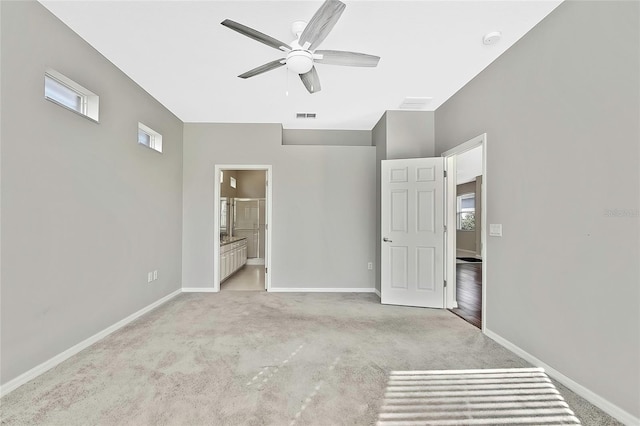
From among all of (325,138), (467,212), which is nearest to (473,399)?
(325,138)

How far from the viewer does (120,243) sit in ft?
10.2

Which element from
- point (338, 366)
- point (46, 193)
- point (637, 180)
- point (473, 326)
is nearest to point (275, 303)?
point (338, 366)

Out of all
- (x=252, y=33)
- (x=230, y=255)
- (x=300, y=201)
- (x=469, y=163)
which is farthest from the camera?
(x=469, y=163)

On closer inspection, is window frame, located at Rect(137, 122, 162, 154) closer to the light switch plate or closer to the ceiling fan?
the ceiling fan

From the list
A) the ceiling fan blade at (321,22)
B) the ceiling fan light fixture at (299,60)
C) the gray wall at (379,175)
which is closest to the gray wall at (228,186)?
the gray wall at (379,175)

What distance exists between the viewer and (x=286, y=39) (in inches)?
100

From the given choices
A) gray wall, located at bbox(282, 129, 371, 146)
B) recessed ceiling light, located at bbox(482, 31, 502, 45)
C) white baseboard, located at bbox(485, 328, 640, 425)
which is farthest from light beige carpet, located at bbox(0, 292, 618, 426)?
gray wall, located at bbox(282, 129, 371, 146)

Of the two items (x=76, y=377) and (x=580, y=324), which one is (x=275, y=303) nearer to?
(x=76, y=377)

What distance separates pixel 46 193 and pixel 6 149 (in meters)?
0.40

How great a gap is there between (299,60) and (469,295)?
4.28 meters

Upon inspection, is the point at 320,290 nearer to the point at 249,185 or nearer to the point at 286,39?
the point at 286,39

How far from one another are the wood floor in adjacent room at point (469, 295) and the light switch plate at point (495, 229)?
1.12 meters

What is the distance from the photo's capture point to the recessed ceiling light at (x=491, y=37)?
243cm

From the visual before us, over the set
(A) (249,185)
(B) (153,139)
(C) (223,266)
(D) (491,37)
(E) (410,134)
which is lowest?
(C) (223,266)
